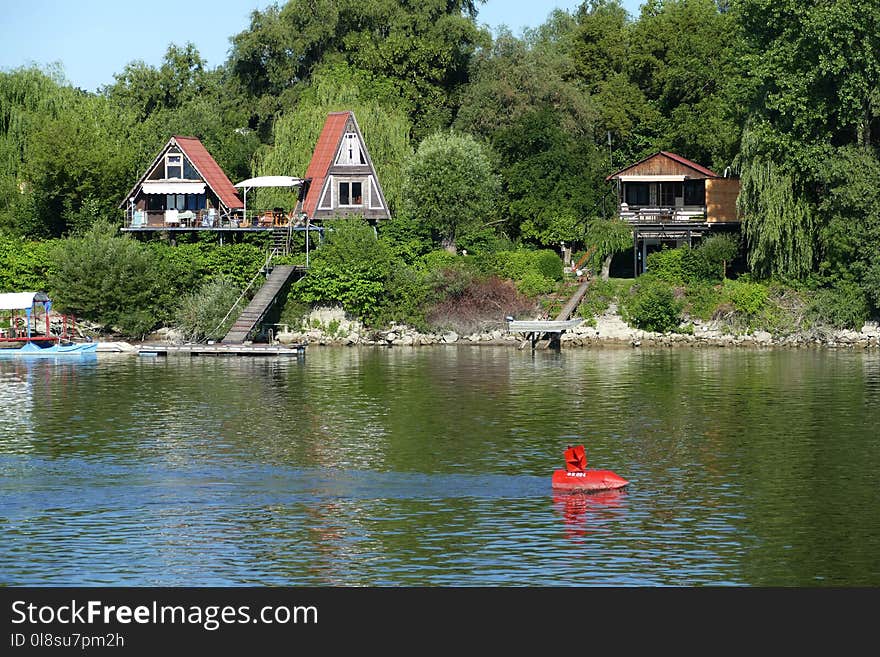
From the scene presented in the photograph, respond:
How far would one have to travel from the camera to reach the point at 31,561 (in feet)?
97.8

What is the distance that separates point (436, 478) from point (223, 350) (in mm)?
37204

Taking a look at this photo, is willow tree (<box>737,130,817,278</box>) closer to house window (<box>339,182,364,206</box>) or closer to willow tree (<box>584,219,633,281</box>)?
willow tree (<box>584,219,633,281</box>)

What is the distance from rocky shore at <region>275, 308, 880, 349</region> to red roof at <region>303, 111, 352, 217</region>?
9.67m

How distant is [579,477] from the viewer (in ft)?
120

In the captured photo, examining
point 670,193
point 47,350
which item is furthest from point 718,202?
point 47,350

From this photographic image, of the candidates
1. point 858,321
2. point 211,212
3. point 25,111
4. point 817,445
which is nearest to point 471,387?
point 817,445

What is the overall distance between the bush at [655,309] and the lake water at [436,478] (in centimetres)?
1455

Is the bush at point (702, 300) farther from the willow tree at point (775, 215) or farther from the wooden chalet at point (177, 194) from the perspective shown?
the wooden chalet at point (177, 194)

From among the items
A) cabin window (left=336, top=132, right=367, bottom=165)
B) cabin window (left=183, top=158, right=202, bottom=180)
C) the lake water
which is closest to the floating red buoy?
the lake water

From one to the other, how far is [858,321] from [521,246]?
75.1ft

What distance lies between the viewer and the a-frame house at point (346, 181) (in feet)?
292

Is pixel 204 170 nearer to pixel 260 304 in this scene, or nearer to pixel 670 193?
pixel 260 304

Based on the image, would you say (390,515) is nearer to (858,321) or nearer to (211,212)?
(858,321)

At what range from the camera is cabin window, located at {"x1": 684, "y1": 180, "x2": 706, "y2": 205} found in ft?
292
